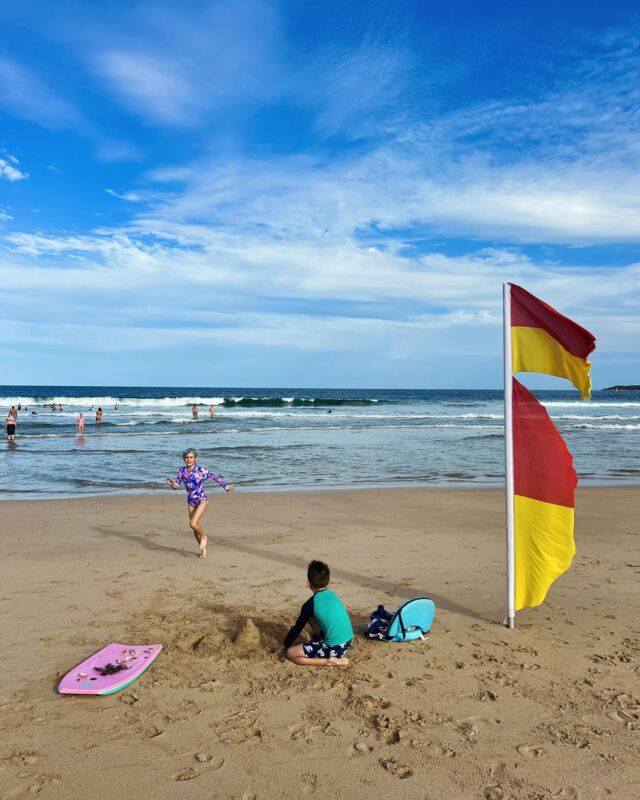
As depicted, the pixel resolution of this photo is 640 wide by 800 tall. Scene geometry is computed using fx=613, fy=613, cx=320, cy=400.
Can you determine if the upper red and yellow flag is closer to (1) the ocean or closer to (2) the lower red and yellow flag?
(2) the lower red and yellow flag

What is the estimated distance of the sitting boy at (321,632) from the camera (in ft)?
17.6

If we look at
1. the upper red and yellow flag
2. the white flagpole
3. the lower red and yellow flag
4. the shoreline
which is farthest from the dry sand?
the shoreline

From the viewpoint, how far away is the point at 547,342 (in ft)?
20.3

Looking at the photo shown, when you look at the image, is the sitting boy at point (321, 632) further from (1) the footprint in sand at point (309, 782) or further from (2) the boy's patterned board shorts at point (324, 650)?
(1) the footprint in sand at point (309, 782)

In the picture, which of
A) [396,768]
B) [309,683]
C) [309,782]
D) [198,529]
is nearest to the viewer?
[309,782]

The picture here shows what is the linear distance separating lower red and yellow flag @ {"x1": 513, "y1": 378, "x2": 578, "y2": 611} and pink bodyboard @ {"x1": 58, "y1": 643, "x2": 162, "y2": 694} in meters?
3.65

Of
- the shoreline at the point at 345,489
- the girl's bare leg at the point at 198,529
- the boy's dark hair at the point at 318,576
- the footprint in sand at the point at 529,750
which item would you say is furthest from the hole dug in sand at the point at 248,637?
the shoreline at the point at 345,489

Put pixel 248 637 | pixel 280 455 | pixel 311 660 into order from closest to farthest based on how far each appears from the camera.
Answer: pixel 311 660, pixel 248 637, pixel 280 455

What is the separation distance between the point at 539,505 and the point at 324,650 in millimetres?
2561

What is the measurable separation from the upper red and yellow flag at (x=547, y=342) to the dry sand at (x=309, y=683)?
263cm

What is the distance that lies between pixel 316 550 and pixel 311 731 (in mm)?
5391

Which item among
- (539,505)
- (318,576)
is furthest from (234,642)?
(539,505)

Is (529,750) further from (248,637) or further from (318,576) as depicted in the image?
(248,637)

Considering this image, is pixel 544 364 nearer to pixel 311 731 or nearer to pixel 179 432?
pixel 311 731
